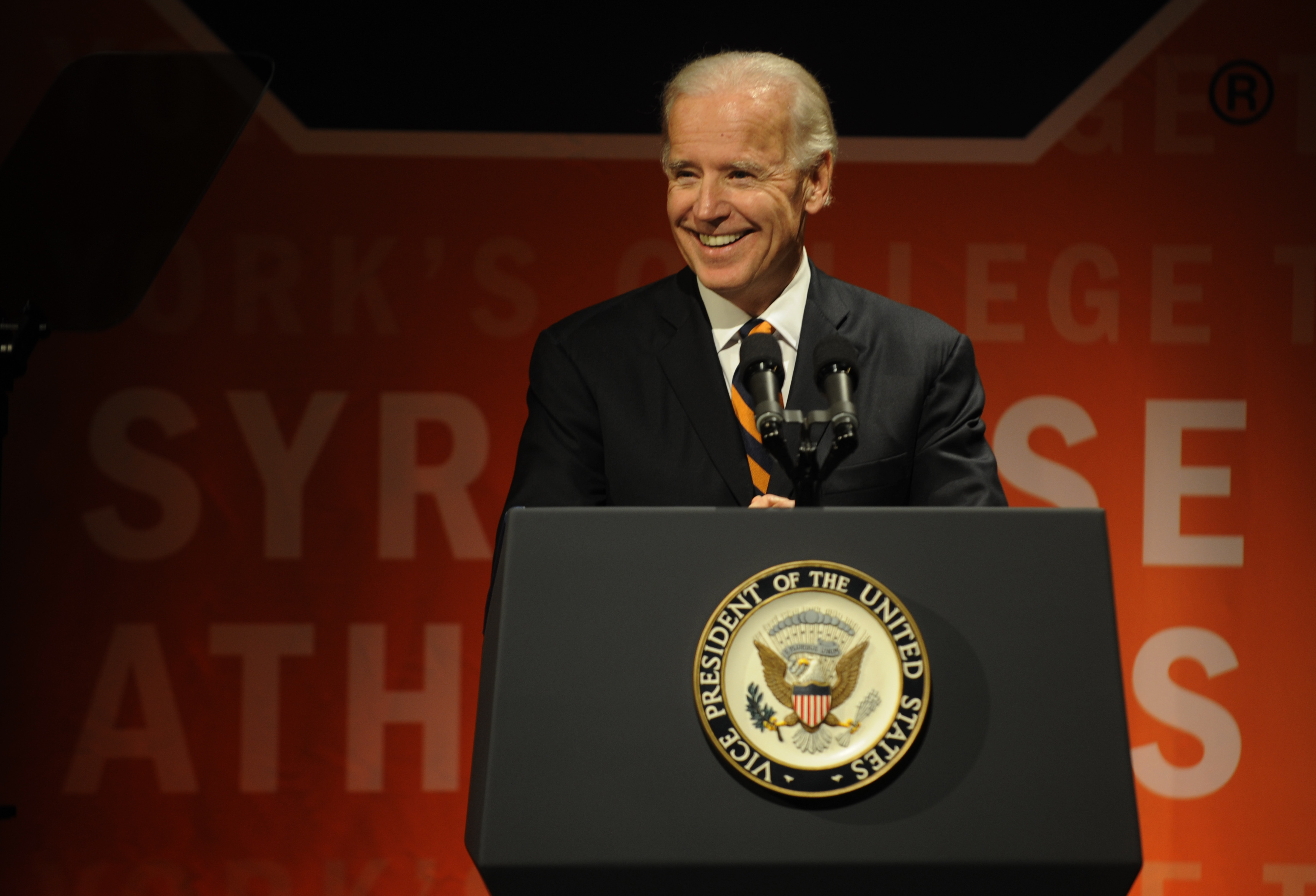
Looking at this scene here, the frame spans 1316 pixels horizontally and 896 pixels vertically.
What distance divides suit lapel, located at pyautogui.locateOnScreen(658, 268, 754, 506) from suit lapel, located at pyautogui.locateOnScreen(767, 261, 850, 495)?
4 centimetres

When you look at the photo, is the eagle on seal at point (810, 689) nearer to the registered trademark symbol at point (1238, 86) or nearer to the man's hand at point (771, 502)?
the man's hand at point (771, 502)

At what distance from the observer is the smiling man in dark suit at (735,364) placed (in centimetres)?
156

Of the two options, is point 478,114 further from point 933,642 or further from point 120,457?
point 933,642

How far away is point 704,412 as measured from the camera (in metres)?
Answer: 1.58

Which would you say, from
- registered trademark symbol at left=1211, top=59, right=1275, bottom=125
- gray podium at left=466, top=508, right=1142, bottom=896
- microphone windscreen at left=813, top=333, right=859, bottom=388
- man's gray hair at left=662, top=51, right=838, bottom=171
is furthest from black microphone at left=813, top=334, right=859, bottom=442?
registered trademark symbol at left=1211, top=59, right=1275, bottom=125

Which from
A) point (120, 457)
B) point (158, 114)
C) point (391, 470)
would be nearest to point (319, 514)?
point (391, 470)

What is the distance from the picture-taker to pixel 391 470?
8.69 feet

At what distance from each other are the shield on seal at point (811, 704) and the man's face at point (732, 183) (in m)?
0.75

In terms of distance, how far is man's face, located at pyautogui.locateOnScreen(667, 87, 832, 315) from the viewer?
1.59 m

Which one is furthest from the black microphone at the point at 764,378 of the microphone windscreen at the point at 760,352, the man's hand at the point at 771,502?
the man's hand at the point at 771,502

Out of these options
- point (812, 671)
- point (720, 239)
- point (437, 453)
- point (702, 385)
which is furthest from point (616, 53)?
point (812, 671)

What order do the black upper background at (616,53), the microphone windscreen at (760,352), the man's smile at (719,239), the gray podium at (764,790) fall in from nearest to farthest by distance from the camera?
the gray podium at (764,790) < the microphone windscreen at (760,352) < the man's smile at (719,239) < the black upper background at (616,53)

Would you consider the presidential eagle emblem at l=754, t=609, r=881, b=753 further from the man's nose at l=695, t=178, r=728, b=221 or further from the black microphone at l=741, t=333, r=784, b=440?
the man's nose at l=695, t=178, r=728, b=221

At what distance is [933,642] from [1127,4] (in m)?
2.13
